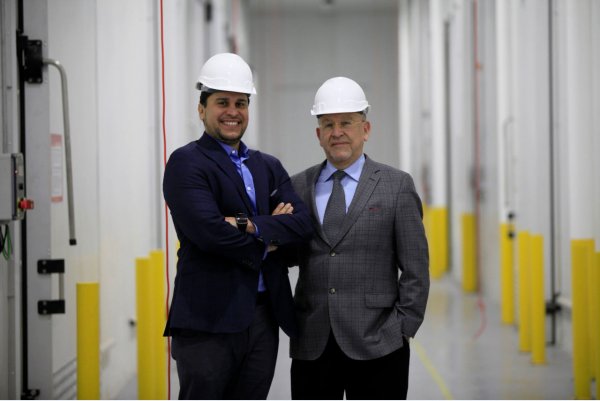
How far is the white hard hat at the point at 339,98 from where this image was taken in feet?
8.75

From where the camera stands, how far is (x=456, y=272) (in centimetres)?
1012

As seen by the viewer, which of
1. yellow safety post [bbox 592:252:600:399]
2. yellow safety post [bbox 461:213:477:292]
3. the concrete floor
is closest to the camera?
yellow safety post [bbox 592:252:600:399]

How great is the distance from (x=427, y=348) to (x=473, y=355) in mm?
362

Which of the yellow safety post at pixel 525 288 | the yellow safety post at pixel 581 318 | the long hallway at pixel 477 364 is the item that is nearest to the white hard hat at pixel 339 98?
the long hallway at pixel 477 364

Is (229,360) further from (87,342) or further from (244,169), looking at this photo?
(87,342)

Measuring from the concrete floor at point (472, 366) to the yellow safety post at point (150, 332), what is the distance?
0.12 m

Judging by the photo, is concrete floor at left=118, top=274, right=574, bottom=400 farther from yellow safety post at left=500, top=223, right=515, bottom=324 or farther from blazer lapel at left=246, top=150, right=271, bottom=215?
blazer lapel at left=246, top=150, right=271, bottom=215

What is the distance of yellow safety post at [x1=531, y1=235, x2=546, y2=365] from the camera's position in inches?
210

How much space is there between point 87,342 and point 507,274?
3.99m

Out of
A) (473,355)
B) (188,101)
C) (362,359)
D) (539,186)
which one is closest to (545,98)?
(539,186)

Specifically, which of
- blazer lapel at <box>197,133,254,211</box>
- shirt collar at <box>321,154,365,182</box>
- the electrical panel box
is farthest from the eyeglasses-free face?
the electrical panel box

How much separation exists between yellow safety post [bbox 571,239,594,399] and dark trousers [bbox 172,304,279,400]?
258 cm

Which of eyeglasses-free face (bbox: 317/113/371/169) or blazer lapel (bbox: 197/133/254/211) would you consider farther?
eyeglasses-free face (bbox: 317/113/371/169)

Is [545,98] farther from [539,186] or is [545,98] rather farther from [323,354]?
[323,354]
